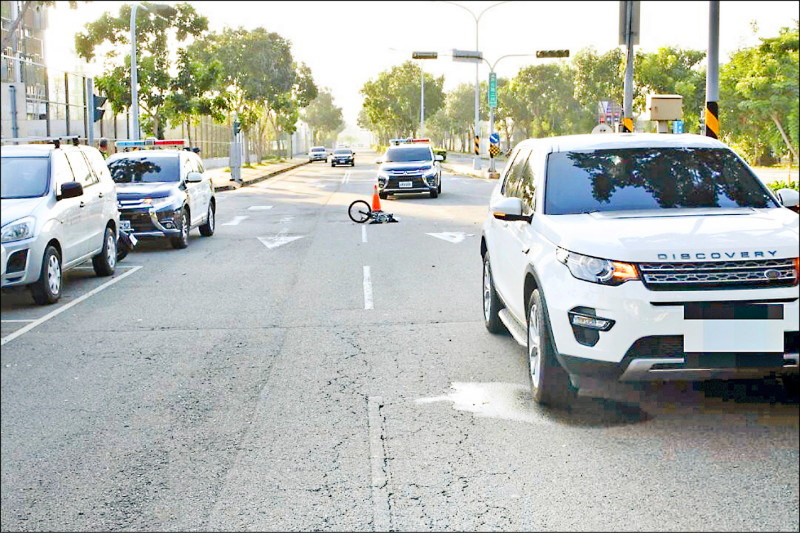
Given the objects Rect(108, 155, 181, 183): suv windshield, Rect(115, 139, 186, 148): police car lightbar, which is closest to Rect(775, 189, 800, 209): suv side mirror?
Rect(108, 155, 181, 183): suv windshield

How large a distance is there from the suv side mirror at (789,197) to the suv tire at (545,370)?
5.22 feet

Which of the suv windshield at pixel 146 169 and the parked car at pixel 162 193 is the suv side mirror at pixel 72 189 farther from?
the suv windshield at pixel 146 169

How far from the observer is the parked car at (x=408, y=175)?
98.5 feet

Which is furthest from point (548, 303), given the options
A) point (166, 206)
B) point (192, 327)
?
point (166, 206)

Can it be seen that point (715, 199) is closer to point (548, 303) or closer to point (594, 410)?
point (548, 303)

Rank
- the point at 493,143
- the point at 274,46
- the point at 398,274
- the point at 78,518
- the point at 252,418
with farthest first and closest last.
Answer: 1. the point at 274,46
2. the point at 493,143
3. the point at 398,274
4. the point at 252,418
5. the point at 78,518

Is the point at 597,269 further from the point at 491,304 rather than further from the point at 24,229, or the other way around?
the point at 24,229

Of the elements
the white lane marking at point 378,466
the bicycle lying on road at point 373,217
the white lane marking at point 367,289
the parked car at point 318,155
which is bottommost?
the white lane marking at point 378,466

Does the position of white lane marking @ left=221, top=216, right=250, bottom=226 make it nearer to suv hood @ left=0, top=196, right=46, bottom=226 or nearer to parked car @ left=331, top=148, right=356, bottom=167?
suv hood @ left=0, top=196, right=46, bottom=226

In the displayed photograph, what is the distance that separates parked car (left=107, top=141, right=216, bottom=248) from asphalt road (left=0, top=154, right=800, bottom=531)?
18.8 ft

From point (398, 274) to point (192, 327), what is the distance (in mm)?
4243

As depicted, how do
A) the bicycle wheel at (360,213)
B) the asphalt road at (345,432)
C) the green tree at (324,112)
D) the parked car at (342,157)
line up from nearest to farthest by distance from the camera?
1. the asphalt road at (345,432)
2. the bicycle wheel at (360,213)
3. the parked car at (342,157)
4. the green tree at (324,112)

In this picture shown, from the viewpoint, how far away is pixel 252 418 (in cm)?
593

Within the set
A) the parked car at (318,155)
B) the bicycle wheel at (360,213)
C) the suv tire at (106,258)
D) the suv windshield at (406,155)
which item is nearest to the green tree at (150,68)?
the suv windshield at (406,155)
